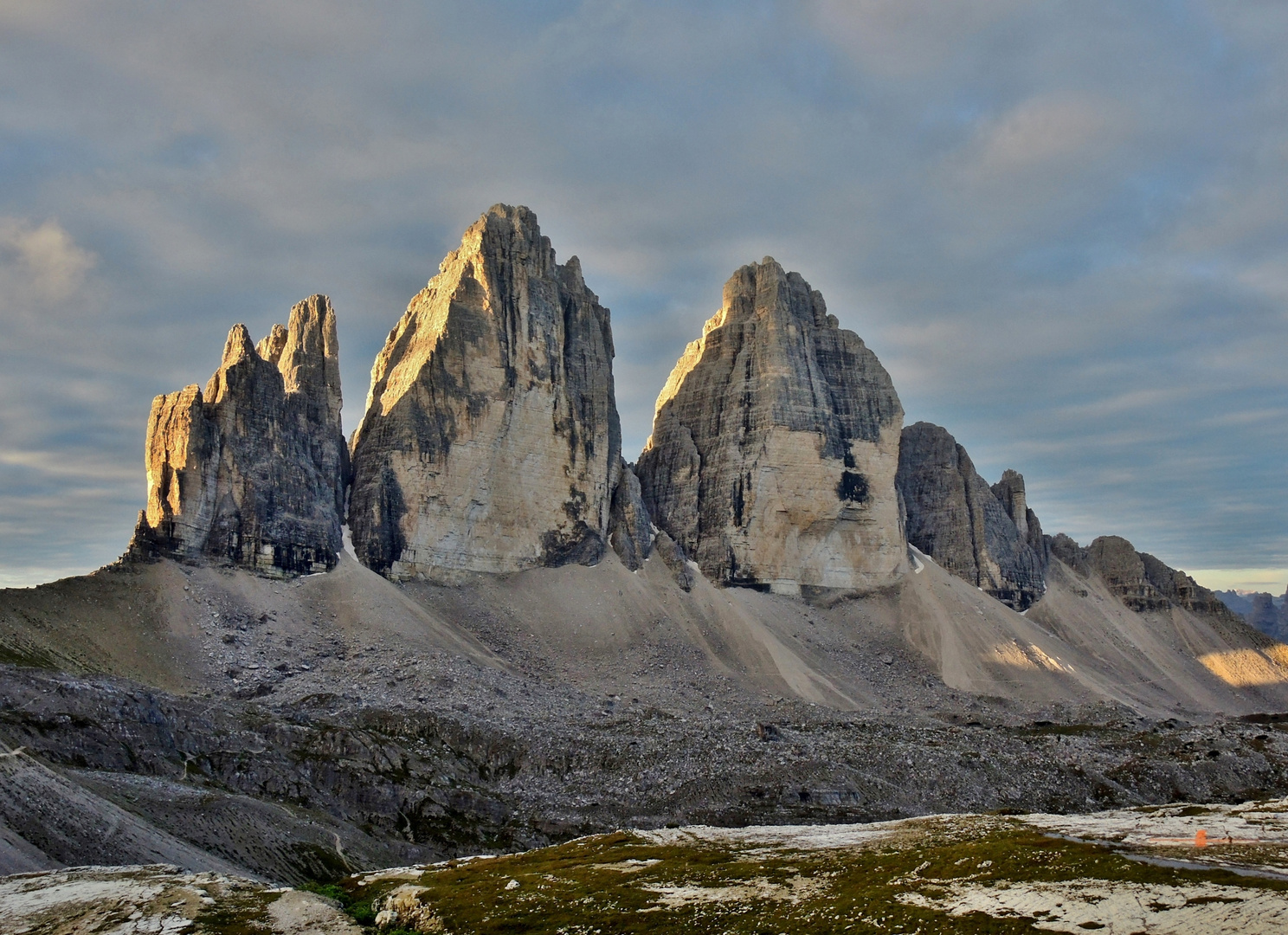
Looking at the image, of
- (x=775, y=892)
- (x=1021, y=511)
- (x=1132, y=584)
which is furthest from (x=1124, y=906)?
(x=1132, y=584)

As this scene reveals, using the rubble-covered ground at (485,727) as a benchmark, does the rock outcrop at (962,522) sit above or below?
above

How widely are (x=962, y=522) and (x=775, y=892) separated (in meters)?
150

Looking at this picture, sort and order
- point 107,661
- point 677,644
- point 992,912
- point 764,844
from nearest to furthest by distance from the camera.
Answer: point 992,912 → point 764,844 → point 107,661 → point 677,644

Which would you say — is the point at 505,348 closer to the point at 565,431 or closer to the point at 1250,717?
the point at 565,431

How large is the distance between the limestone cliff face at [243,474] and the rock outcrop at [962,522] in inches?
3831

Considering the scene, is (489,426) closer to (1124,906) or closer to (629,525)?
(629,525)

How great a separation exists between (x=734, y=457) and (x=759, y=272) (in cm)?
3328

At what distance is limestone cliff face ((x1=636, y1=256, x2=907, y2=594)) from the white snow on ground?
119434mm

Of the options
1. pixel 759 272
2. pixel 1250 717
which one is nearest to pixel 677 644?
pixel 759 272

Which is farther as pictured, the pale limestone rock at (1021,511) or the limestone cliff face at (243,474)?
the pale limestone rock at (1021,511)

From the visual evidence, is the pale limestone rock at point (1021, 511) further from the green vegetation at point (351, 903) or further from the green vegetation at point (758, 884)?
the green vegetation at point (351, 903)

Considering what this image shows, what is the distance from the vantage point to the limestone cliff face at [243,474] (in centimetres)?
11062

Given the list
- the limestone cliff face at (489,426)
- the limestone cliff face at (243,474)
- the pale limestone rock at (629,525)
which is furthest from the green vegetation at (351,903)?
the pale limestone rock at (629,525)

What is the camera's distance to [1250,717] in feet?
482
